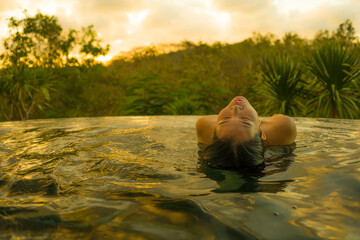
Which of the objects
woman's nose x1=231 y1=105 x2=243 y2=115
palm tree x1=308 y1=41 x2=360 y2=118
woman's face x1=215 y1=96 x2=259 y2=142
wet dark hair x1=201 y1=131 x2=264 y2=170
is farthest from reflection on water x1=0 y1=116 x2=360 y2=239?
palm tree x1=308 y1=41 x2=360 y2=118

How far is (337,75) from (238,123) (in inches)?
221

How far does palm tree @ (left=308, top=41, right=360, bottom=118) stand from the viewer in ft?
19.9

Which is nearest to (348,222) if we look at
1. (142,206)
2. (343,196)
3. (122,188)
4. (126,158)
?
(343,196)

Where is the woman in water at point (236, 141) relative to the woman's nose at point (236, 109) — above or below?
below

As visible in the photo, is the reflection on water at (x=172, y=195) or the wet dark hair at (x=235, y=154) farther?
the wet dark hair at (x=235, y=154)

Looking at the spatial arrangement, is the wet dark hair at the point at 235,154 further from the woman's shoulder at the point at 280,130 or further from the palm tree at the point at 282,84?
the palm tree at the point at 282,84

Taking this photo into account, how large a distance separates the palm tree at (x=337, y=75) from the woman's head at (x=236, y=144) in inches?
209

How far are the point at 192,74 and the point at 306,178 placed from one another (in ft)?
53.4

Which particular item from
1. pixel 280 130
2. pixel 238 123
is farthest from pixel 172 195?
pixel 280 130

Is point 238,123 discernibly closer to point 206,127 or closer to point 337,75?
point 206,127

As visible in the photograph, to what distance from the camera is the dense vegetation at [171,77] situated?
6367 millimetres

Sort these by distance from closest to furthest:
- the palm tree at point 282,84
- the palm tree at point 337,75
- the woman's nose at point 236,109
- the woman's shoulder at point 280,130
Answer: the woman's nose at point 236,109 < the woman's shoulder at point 280,130 < the palm tree at point 337,75 < the palm tree at point 282,84

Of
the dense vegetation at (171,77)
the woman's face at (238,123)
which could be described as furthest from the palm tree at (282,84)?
the woman's face at (238,123)

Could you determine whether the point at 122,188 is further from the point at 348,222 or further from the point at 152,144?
the point at 152,144
